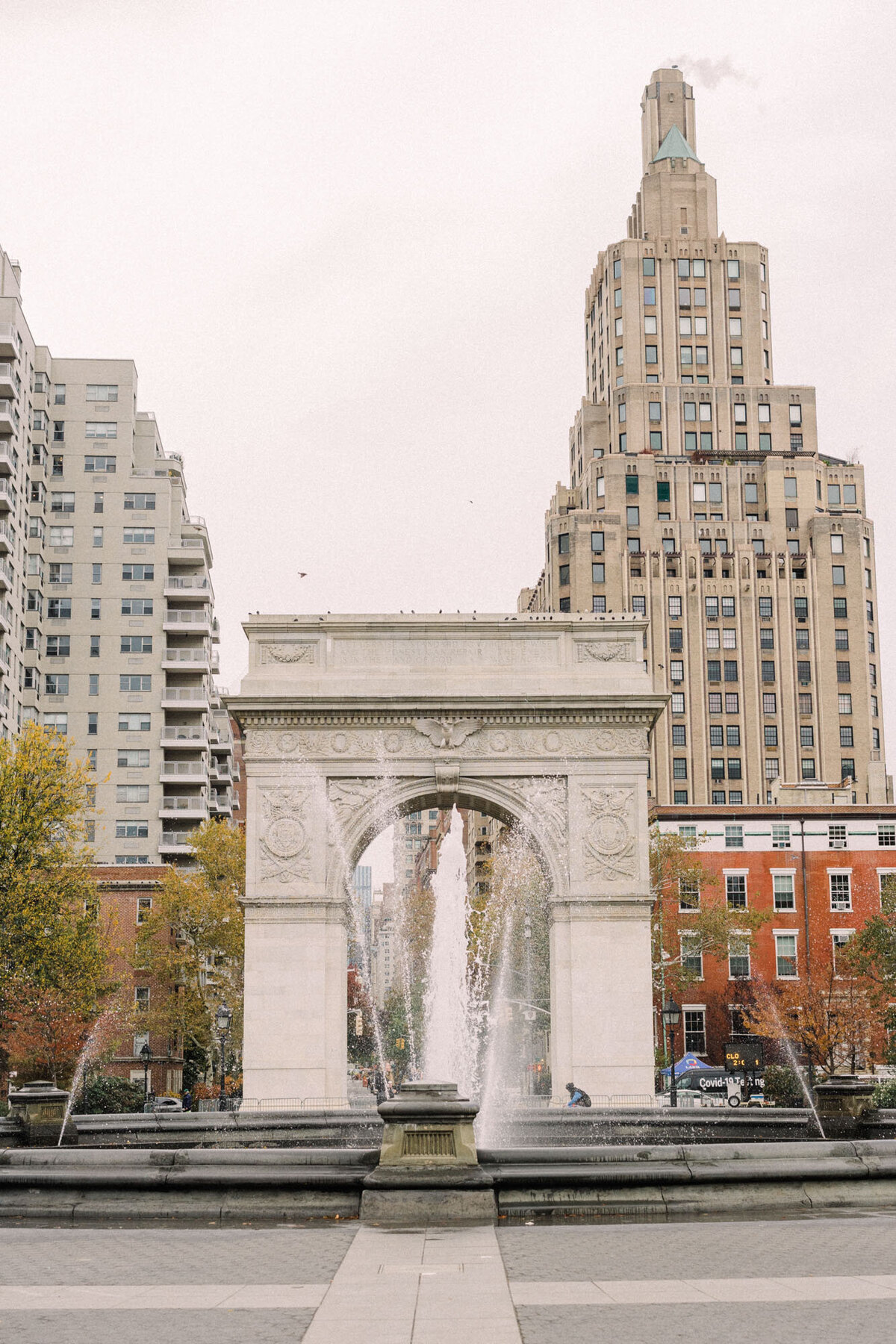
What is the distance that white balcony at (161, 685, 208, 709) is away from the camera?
258 feet

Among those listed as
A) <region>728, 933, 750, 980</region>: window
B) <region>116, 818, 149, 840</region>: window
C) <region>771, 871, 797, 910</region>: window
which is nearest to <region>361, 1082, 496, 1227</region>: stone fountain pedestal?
<region>728, 933, 750, 980</region>: window

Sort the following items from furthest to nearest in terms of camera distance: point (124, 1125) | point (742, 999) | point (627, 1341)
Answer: point (742, 999) → point (124, 1125) → point (627, 1341)

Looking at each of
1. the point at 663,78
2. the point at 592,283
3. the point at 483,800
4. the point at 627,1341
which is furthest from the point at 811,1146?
the point at 663,78

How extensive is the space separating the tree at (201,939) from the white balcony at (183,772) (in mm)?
13686

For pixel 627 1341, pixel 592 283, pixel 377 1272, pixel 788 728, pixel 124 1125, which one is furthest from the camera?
pixel 592 283

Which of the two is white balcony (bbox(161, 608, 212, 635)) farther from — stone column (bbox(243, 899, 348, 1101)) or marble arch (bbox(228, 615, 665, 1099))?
stone column (bbox(243, 899, 348, 1101))

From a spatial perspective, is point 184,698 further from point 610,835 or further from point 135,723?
point 610,835

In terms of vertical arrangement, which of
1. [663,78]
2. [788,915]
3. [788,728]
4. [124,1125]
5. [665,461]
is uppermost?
[663,78]

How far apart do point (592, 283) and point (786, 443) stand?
71.9 ft

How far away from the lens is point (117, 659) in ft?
261

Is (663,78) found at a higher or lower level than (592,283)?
higher

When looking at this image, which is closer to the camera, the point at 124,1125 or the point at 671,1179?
the point at 671,1179

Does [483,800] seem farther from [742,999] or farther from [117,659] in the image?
[117,659]

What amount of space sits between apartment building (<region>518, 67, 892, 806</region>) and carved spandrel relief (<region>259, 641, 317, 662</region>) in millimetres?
54218
